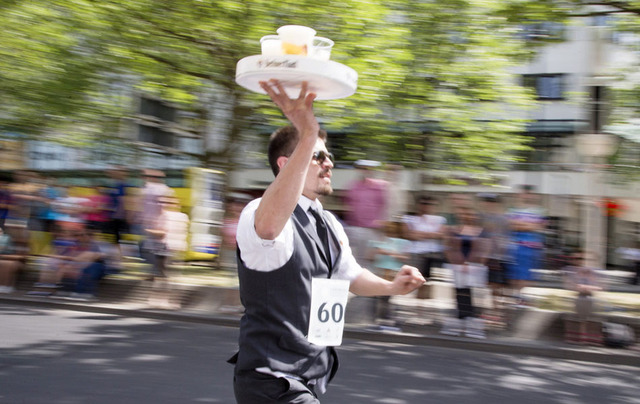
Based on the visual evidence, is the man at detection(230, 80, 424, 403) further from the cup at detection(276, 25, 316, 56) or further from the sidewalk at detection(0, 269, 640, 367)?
the sidewalk at detection(0, 269, 640, 367)

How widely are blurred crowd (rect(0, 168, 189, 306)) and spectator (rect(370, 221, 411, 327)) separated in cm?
315

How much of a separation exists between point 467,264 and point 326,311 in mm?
6063

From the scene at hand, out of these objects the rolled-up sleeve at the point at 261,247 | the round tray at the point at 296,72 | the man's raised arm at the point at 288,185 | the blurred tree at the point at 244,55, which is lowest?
the rolled-up sleeve at the point at 261,247

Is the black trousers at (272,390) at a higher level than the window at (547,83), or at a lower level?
lower

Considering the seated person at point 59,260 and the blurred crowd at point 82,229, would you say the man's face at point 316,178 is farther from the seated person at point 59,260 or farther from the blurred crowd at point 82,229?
the seated person at point 59,260

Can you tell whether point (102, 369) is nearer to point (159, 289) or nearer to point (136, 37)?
point (159, 289)

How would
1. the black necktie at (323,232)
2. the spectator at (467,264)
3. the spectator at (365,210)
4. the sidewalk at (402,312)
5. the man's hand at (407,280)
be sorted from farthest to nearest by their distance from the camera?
the spectator at (365,210)
the spectator at (467,264)
the sidewalk at (402,312)
the man's hand at (407,280)
the black necktie at (323,232)

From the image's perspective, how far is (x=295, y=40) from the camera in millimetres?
2254

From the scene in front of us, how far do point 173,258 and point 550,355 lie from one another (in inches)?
207

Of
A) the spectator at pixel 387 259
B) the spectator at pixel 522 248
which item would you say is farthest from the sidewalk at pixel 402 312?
the spectator at pixel 522 248

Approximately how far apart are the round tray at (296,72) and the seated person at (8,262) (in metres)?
9.30

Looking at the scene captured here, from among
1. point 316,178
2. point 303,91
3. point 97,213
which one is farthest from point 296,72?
point 97,213

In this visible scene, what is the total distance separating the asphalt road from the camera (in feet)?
17.9

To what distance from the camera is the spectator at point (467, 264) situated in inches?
322
